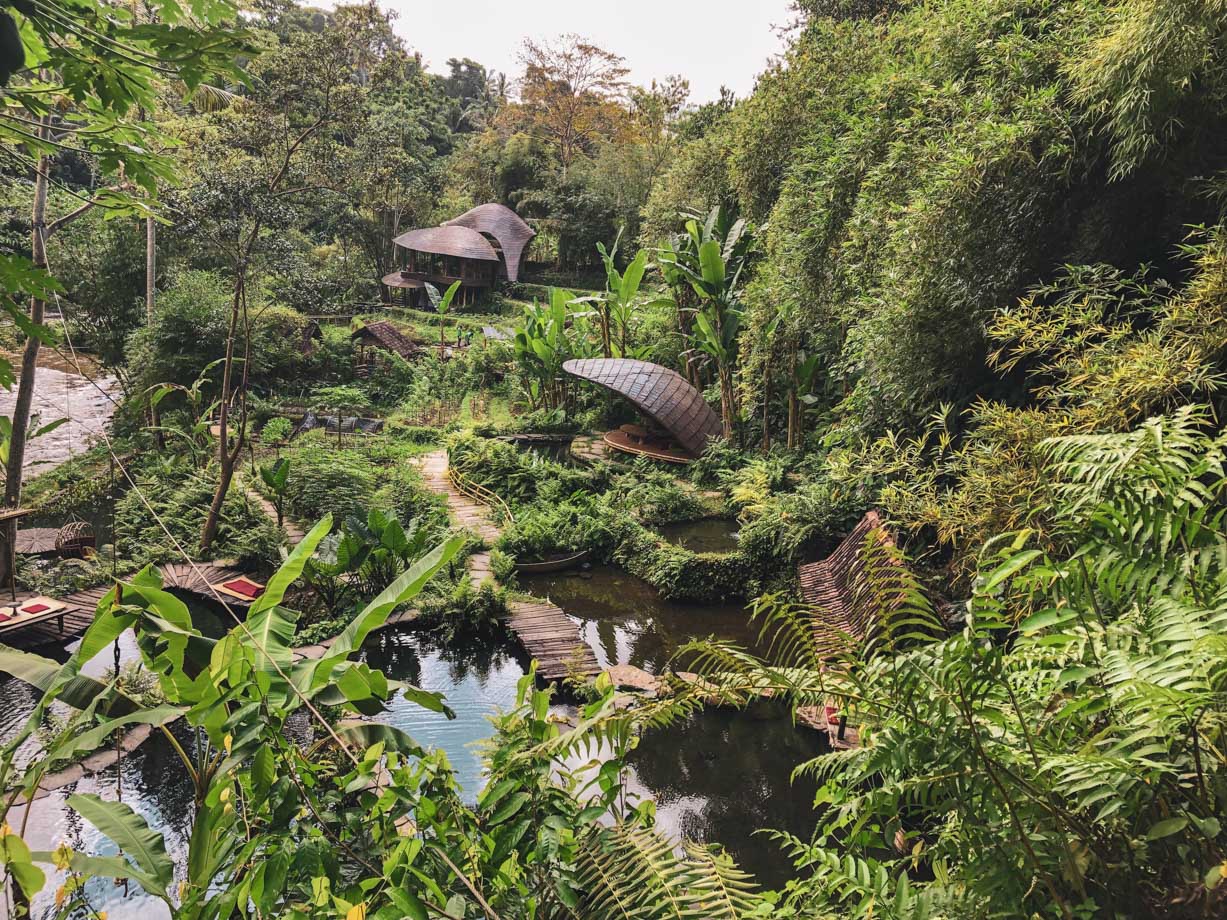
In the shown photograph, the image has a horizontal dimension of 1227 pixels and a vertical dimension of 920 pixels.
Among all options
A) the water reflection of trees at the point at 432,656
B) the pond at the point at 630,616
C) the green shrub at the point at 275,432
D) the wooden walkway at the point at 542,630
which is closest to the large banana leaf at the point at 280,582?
the wooden walkway at the point at 542,630

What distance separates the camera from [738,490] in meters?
6.99

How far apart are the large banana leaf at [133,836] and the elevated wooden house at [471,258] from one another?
2043 centimetres

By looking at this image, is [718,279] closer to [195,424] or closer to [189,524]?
[189,524]

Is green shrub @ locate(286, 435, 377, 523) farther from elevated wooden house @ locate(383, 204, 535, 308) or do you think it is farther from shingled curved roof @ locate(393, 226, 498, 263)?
elevated wooden house @ locate(383, 204, 535, 308)

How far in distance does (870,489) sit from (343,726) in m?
4.72

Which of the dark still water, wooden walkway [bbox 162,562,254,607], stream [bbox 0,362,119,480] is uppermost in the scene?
the dark still water

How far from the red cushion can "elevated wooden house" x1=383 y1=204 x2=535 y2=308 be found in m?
16.1

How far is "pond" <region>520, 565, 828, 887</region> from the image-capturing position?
3.72m

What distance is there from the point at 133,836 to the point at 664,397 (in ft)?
26.0

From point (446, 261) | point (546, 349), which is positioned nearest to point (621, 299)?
point (546, 349)

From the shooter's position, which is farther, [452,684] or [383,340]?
[383,340]

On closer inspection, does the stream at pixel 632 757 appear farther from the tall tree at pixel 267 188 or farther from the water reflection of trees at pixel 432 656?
the tall tree at pixel 267 188

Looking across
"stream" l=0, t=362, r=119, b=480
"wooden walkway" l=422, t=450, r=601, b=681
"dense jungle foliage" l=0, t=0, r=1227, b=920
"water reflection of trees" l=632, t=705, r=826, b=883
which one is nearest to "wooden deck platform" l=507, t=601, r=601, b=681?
"wooden walkway" l=422, t=450, r=601, b=681

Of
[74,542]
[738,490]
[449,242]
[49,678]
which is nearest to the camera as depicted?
[49,678]
